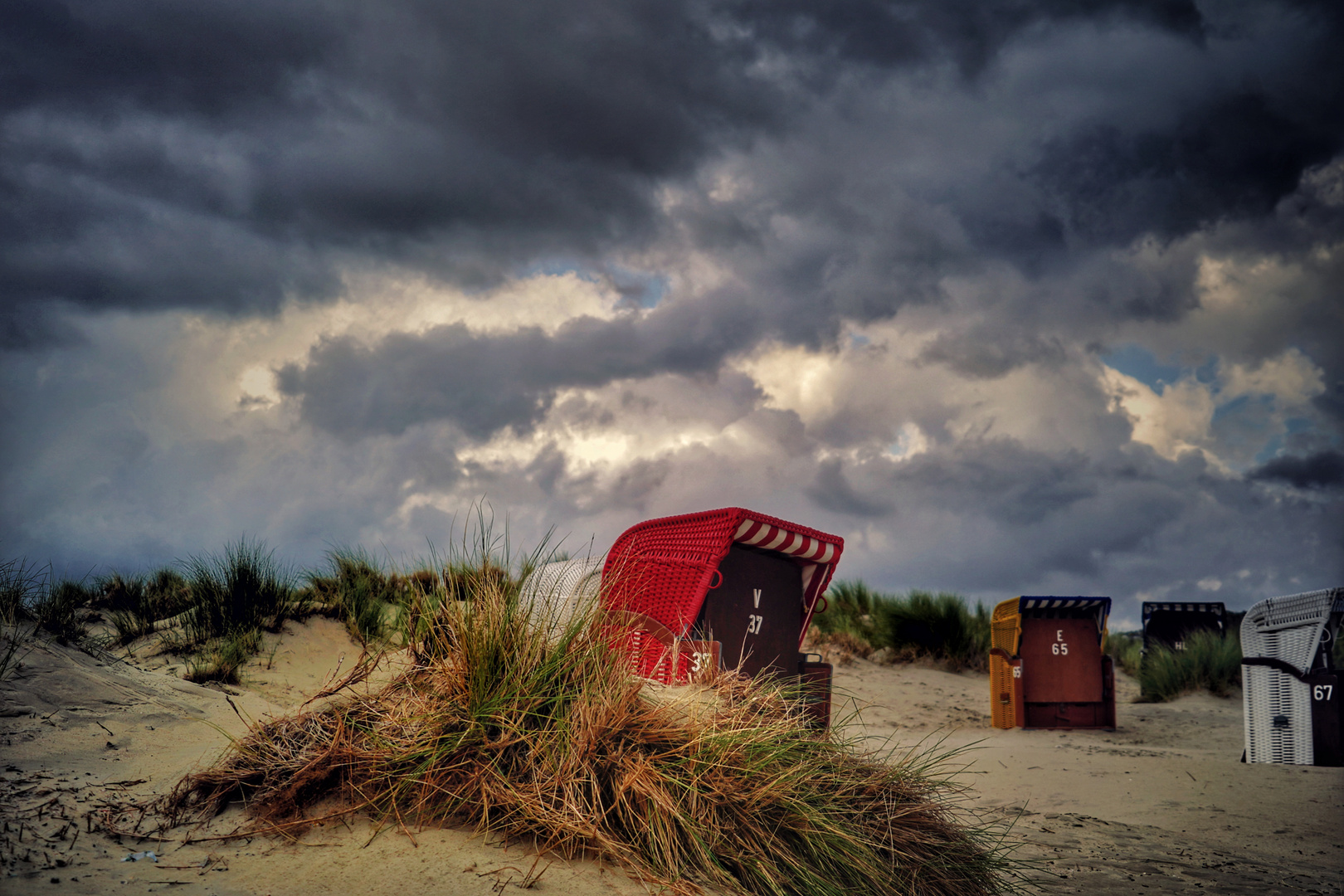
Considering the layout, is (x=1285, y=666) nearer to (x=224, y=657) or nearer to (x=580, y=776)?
(x=580, y=776)

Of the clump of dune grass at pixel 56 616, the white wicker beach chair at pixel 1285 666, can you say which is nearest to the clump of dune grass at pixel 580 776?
the clump of dune grass at pixel 56 616

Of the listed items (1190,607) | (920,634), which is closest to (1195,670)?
(1190,607)

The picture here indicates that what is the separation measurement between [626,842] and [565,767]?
315 millimetres

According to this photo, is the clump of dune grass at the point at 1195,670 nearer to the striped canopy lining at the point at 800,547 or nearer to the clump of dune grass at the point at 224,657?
the striped canopy lining at the point at 800,547

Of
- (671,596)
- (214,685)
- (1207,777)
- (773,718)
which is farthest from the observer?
(1207,777)

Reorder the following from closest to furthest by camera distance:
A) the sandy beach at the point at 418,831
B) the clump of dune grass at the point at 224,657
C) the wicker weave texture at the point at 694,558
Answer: the sandy beach at the point at 418,831 < the wicker weave texture at the point at 694,558 < the clump of dune grass at the point at 224,657

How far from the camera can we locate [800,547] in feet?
16.3

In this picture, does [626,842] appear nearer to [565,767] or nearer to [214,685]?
[565,767]

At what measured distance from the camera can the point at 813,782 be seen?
2957 mm

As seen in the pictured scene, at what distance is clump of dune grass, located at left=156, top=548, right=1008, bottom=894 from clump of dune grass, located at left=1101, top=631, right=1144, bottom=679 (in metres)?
14.0

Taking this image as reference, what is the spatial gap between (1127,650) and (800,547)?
648 inches

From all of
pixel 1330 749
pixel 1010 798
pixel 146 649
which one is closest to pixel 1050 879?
pixel 1010 798

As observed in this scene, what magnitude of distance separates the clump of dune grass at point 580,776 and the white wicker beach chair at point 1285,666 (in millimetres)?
6057

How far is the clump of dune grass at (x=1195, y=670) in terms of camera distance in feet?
40.8
